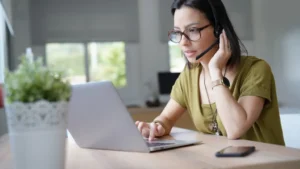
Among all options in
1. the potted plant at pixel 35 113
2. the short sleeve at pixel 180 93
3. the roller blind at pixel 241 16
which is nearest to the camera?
the potted plant at pixel 35 113

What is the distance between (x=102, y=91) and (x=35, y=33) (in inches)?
133

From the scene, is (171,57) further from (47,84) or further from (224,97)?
(47,84)

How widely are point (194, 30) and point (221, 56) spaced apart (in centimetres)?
16

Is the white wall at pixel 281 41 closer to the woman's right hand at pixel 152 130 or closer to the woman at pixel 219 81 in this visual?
the woman at pixel 219 81

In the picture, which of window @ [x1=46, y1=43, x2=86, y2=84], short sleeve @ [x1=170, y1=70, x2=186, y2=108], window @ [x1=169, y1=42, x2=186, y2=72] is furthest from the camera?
window @ [x1=169, y1=42, x2=186, y2=72]

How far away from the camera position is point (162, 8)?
4.29 meters

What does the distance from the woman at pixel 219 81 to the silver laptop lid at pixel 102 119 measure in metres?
0.30

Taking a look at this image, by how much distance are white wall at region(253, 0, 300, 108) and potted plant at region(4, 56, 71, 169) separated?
3772 millimetres

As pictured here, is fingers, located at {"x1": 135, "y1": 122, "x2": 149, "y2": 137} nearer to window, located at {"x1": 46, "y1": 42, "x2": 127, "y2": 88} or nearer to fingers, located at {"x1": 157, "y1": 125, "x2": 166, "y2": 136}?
fingers, located at {"x1": 157, "y1": 125, "x2": 166, "y2": 136}

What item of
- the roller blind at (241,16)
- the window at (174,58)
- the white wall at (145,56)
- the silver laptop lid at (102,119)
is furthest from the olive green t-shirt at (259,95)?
the roller blind at (241,16)

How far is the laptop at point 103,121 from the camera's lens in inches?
31.3

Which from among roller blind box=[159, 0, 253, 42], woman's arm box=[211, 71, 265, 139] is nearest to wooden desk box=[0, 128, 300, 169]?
woman's arm box=[211, 71, 265, 139]

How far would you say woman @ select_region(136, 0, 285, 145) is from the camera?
118cm

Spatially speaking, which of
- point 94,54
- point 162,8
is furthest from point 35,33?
point 162,8
